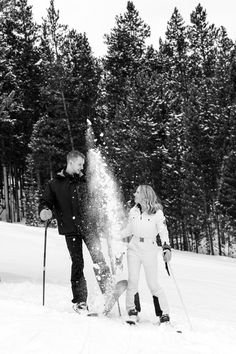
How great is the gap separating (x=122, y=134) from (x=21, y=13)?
16.8m

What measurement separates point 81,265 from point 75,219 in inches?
25.5

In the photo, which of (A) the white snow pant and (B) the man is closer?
(A) the white snow pant

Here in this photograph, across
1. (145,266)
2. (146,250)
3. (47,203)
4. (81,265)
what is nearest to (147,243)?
(146,250)

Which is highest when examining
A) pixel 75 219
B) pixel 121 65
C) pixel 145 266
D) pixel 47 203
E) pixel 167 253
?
pixel 121 65

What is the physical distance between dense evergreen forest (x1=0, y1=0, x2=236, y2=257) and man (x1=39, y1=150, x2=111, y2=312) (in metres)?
17.5

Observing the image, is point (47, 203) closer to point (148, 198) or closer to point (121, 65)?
point (148, 198)

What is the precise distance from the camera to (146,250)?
595cm

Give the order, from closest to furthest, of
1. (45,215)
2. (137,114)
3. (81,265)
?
1. (45,215)
2. (81,265)
3. (137,114)

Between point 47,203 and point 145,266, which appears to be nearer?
point 145,266

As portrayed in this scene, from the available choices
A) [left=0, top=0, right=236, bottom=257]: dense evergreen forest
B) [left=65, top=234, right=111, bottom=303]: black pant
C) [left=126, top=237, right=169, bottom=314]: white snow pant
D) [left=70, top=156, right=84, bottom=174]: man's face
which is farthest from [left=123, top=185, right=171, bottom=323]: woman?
[left=0, top=0, right=236, bottom=257]: dense evergreen forest

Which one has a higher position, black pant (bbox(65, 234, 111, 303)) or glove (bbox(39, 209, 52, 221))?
glove (bbox(39, 209, 52, 221))

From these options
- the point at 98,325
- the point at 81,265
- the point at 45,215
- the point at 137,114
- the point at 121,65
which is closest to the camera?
the point at 98,325

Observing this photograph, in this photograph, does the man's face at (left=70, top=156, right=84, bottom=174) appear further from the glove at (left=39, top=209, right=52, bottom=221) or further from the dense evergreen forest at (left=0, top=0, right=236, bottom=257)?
the dense evergreen forest at (left=0, top=0, right=236, bottom=257)

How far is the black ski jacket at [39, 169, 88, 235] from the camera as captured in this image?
20.3 ft
